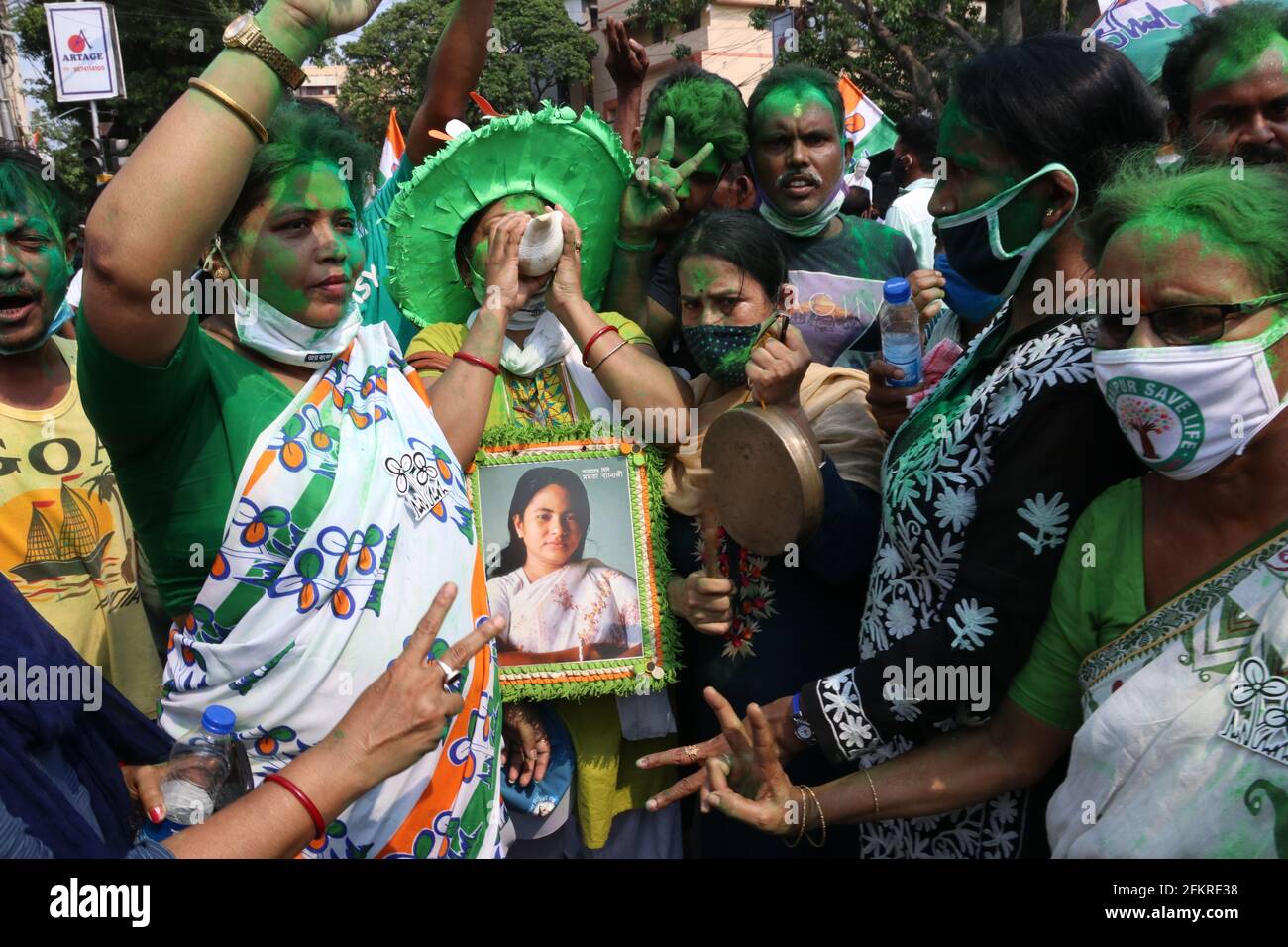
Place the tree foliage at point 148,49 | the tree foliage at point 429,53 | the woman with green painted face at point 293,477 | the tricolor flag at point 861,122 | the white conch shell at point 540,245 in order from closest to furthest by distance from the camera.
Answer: the woman with green painted face at point 293,477
the white conch shell at point 540,245
the tricolor flag at point 861,122
the tree foliage at point 148,49
the tree foliage at point 429,53

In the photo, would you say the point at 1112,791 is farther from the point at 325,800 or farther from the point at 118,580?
the point at 118,580

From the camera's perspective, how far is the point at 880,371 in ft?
8.46

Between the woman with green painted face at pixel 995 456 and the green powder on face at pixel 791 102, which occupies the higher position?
the green powder on face at pixel 791 102

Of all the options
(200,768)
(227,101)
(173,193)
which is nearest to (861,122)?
(227,101)

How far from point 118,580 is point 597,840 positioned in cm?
165

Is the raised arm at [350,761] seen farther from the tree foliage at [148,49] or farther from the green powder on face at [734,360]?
the tree foliage at [148,49]

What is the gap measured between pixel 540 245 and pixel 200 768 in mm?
1619

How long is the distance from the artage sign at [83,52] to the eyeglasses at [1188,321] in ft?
51.4

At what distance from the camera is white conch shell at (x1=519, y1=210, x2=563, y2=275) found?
2.89 metres

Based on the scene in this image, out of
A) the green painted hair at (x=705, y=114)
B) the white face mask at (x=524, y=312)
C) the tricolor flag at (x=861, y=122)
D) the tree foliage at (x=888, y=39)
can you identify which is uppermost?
the tree foliage at (x=888, y=39)

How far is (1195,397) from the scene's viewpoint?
1.67m

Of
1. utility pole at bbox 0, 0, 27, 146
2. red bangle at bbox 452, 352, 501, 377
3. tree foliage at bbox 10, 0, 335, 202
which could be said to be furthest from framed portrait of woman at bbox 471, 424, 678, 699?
tree foliage at bbox 10, 0, 335, 202

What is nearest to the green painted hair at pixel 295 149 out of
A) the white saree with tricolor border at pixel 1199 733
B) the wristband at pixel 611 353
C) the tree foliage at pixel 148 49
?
the wristband at pixel 611 353

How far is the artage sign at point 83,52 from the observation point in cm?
1417
